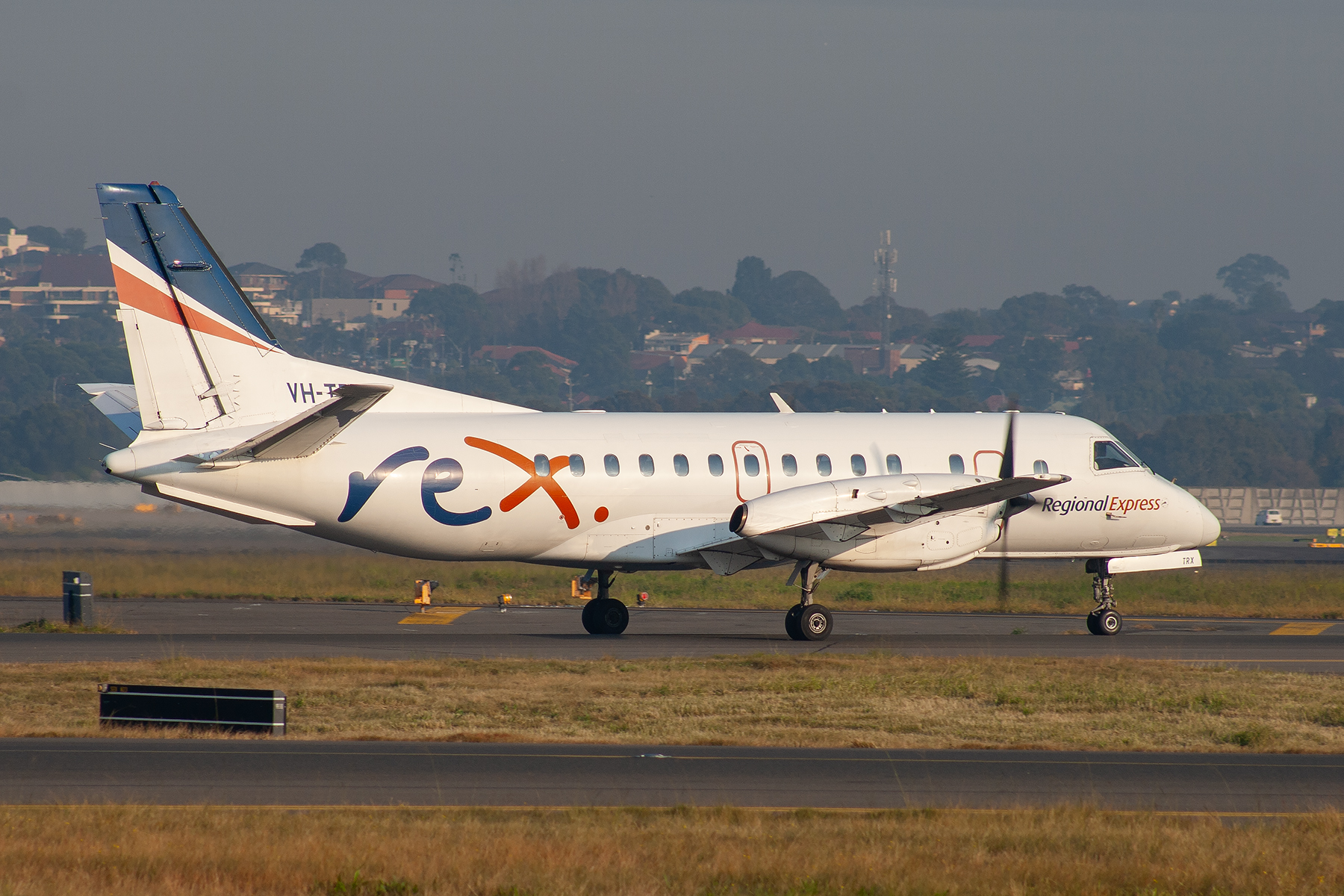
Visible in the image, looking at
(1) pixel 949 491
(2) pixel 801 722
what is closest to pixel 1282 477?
(1) pixel 949 491

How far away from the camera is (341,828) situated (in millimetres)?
11344

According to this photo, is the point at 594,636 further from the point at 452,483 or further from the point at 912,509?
the point at 912,509

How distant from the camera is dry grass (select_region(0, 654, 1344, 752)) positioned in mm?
16891

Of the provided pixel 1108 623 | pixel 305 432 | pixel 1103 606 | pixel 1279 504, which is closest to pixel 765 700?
pixel 305 432

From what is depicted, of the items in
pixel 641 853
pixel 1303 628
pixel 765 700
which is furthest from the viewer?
pixel 1303 628

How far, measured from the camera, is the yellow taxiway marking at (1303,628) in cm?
3036

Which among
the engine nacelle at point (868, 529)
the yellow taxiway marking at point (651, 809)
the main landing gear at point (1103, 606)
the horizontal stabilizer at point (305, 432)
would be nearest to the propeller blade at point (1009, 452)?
the engine nacelle at point (868, 529)

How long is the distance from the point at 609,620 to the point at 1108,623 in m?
10.1

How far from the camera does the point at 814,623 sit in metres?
26.8

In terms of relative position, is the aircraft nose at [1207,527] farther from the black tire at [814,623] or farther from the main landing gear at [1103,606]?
the black tire at [814,623]

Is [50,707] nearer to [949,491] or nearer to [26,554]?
[949,491]

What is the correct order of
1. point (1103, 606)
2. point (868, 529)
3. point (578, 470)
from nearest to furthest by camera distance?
1. point (868, 529)
2. point (578, 470)
3. point (1103, 606)

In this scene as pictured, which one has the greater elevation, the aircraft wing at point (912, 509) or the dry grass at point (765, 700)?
the aircraft wing at point (912, 509)

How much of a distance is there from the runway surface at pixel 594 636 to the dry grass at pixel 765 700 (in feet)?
6.03
